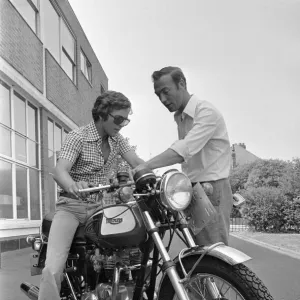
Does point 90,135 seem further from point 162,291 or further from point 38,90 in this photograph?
point 38,90

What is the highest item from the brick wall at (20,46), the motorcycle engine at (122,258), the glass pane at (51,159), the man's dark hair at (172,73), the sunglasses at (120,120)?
the brick wall at (20,46)

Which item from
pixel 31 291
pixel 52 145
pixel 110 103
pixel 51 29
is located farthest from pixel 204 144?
pixel 51 29

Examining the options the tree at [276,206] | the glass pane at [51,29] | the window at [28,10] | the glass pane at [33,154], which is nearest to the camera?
the window at [28,10]

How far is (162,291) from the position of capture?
2.71 m

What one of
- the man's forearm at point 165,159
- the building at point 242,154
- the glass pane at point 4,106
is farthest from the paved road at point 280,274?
the building at point 242,154


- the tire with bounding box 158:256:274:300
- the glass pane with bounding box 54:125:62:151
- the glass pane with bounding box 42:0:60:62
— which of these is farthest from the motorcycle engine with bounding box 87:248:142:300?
the glass pane with bounding box 54:125:62:151

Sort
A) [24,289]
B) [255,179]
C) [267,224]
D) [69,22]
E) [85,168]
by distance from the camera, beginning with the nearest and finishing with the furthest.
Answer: [85,168] → [24,289] → [69,22] → [267,224] → [255,179]

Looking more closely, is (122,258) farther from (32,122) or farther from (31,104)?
(32,122)

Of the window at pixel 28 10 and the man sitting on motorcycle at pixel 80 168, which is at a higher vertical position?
the window at pixel 28 10

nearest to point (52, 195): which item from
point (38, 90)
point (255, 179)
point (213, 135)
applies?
point (38, 90)

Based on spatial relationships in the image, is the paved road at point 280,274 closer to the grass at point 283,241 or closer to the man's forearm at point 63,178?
the grass at point 283,241

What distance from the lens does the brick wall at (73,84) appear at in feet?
48.6

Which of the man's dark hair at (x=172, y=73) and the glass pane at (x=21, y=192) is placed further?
the glass pane at (x=21, y=192)

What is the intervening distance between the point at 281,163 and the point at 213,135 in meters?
56.2
